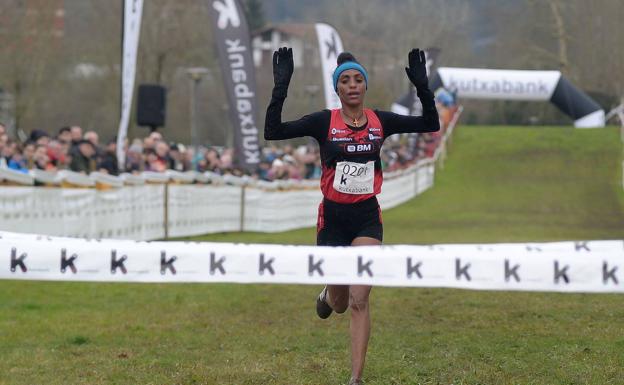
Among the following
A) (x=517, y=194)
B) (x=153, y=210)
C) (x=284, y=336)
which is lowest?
(x=284, y=336)

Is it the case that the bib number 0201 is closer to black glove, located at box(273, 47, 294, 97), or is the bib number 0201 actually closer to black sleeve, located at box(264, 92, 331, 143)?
black sleeve, located at box(264, 92, 331, 143)

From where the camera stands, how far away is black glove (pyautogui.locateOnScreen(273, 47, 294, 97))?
6551mm

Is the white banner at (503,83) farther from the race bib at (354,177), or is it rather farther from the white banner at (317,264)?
the white banner at (317,264)

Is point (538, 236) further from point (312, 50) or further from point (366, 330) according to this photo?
point (312, 50)

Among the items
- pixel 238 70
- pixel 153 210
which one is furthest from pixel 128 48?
pixel 238 70

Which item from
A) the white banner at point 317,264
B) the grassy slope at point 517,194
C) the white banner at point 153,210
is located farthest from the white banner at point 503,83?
the white banner at point 317,264

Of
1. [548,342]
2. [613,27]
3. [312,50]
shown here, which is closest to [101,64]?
[312,50]

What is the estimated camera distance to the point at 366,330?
6.66m

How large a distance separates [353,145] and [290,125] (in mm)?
425

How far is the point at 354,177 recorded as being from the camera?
23.1 ft

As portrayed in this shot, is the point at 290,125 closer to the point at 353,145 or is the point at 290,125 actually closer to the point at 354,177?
the point at 353,145

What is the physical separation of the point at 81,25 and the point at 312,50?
1673 centimetres

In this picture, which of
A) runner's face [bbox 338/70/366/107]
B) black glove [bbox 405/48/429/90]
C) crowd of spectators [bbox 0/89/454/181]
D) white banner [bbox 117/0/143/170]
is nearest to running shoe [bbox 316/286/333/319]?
runner's face [bbox 338/70/366/107]

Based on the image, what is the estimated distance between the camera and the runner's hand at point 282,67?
6.56m
